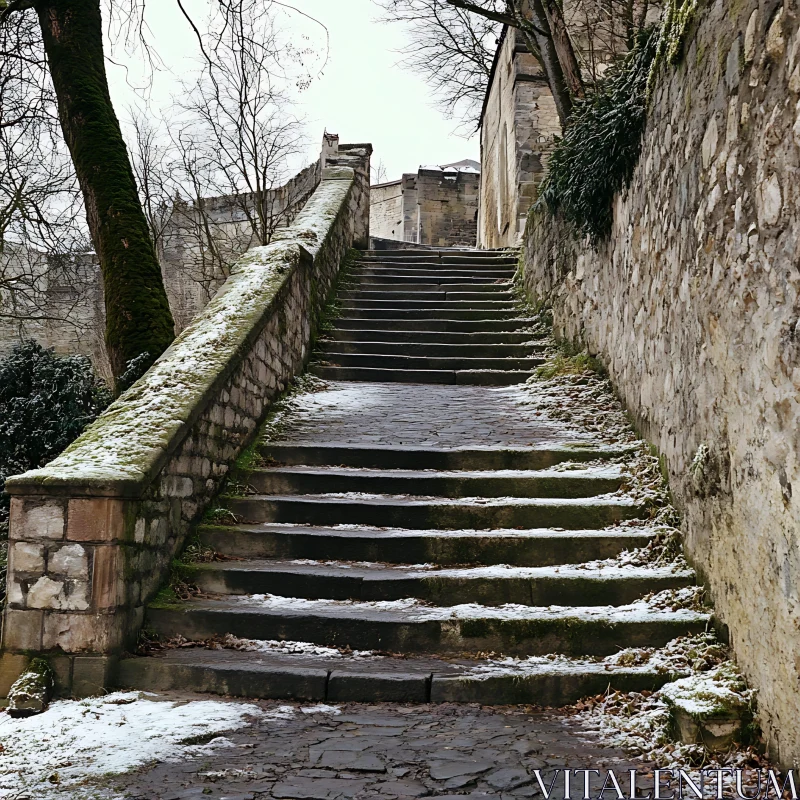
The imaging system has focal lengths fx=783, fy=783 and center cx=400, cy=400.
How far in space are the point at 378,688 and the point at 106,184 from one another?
18.9 feet

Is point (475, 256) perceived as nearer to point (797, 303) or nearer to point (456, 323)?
point (456, 323)

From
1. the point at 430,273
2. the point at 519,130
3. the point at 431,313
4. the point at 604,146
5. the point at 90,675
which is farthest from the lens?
the point at 519,130

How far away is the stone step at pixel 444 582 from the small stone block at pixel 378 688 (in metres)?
0.71

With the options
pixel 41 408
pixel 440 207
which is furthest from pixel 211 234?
pixel 41 408

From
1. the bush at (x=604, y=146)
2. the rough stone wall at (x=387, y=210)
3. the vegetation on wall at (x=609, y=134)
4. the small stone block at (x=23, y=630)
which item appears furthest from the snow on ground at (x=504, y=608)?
the rough stone wall at (x=387, y=210)

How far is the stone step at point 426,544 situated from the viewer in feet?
15.0

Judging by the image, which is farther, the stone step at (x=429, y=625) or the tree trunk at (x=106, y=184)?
the tree trunk at (x=106, y=184)

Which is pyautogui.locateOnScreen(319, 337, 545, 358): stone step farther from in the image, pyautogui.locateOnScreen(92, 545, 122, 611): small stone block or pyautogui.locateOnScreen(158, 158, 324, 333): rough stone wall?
pyautogui.locateOnScreen(158, 158, 324, 333): rough stone wall

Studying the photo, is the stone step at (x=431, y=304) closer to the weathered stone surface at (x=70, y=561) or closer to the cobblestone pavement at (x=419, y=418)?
the cobblestone pavement at (x=419, y=418)

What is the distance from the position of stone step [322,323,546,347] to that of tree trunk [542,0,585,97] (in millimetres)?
2966

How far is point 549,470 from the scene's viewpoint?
5480 mm

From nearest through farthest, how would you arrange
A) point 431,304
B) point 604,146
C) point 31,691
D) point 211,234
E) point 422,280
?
point 31,691 < point 604,146 < point 431,304 < point 422,280 < point 211,234

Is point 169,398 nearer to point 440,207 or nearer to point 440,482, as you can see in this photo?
point 440,482

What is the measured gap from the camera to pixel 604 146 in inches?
247
